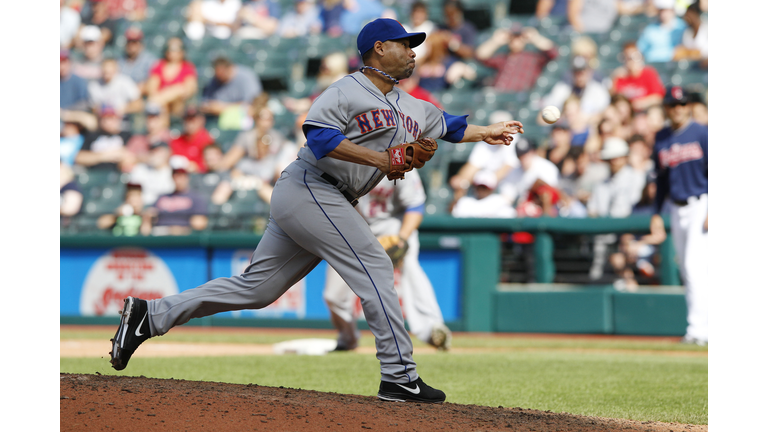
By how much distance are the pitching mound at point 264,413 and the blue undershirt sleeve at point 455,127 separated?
4.12ft

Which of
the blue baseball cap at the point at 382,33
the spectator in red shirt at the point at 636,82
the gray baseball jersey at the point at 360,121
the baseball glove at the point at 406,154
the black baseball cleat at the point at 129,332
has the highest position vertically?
the spectator in red shirt at the point at 636,82

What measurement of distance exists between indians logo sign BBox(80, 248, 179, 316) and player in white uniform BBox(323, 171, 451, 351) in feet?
10.4

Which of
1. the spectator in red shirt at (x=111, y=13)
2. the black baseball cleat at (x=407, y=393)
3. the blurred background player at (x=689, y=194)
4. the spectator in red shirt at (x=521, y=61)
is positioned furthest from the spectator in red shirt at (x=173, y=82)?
the black baseball cleat at (x=407, y=393)

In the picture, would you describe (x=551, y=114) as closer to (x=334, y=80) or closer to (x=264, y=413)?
(x=264, y=413)

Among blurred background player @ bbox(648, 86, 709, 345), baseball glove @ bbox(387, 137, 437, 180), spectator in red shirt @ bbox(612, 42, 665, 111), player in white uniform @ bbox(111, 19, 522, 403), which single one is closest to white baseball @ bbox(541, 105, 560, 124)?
player in white uniform @ bbox(111, 19, 522, 403)

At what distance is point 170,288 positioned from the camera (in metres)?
8.99

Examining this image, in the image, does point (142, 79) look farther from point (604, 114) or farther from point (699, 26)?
point (699, 26)

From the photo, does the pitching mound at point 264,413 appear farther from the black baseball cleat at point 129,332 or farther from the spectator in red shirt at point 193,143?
the spectator in red shirt at point 193,143

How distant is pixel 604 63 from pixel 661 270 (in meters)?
4.32

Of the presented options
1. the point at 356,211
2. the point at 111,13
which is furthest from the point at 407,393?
the point at 111,13

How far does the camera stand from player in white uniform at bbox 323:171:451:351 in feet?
20.6

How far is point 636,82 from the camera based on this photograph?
10320 mm

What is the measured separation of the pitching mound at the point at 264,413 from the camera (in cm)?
295

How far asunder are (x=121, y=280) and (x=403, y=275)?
3958 millimetres
